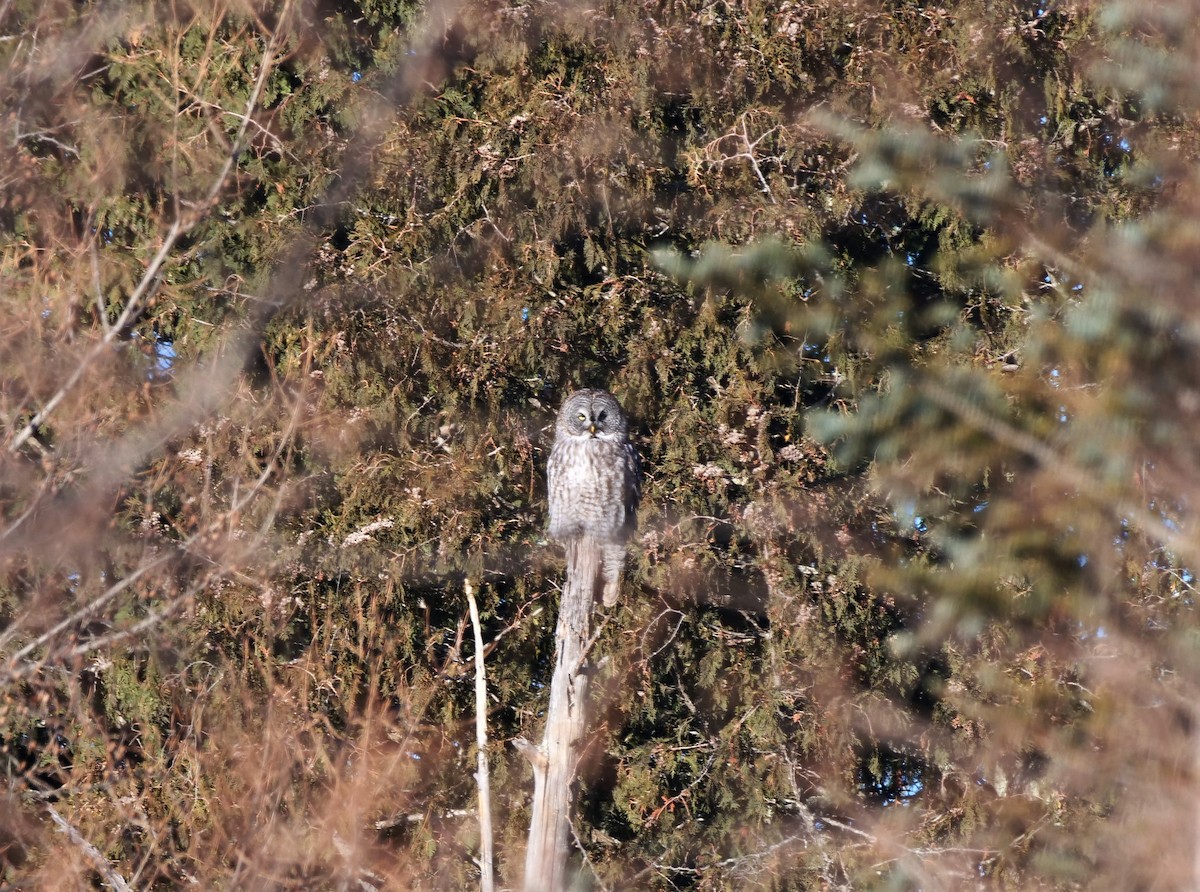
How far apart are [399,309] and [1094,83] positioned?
11.1 ft

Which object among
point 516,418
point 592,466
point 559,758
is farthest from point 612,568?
point 516,418

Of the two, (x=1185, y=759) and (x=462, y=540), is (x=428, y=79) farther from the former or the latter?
(x=1185, y=759)

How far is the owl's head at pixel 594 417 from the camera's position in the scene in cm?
594

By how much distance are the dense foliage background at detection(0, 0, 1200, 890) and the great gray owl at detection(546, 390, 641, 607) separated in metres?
0.27

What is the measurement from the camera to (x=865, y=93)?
6309 millimetres

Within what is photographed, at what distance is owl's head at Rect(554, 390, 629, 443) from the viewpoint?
5.94 metres

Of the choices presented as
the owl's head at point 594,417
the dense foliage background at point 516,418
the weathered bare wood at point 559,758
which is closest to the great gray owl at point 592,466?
the owl's head at point 594,417

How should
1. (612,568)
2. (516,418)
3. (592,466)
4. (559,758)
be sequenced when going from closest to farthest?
(559,758), (612,568), (592,466), (516,418)

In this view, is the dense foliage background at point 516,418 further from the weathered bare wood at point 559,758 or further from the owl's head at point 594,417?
the weathered bare wood at point 559,758

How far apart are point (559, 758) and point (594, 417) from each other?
233 centimetres

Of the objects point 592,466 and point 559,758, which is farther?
point 592,466

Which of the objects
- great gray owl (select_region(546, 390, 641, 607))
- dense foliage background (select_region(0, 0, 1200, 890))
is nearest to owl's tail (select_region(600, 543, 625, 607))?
great gray owl (select_region(546, 390, 641, 607))

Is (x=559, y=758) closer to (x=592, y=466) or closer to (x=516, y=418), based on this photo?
(x=592, y=466)

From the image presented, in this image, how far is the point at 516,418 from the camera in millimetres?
6332
